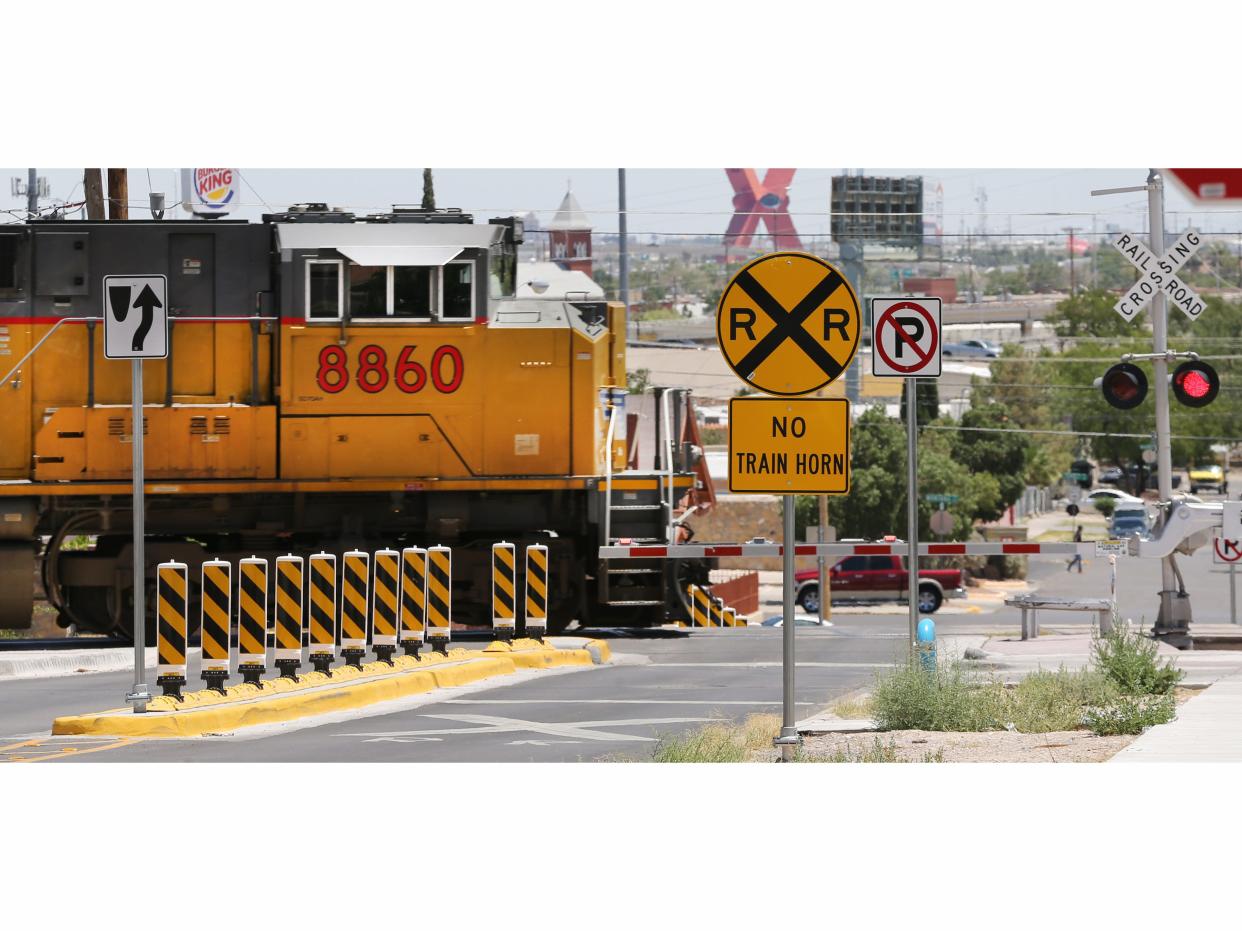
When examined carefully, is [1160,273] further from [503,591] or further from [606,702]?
[503,591]

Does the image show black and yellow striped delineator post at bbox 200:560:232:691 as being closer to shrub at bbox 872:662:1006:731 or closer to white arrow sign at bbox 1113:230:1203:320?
shrub at bbox 872:662:1006:731

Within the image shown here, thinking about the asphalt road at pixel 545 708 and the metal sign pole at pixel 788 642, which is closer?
the metal sign pole at pixel 788 642

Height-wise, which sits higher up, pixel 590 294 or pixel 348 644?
pixel 590 294

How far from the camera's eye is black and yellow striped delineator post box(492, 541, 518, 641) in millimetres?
16203

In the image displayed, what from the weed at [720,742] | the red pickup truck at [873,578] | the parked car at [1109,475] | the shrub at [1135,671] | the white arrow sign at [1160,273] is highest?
the white arrow sign at [1160,273]

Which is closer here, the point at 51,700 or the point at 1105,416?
the point at 51,700

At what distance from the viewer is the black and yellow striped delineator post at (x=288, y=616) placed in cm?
1326

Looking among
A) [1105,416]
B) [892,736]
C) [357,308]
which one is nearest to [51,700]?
[357,308]

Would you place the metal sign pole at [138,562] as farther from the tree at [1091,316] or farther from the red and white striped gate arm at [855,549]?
the tree at [1091,316]

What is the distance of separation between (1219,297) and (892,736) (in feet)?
108

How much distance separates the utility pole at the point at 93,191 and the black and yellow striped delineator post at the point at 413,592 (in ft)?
22.1

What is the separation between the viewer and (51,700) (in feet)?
43.3

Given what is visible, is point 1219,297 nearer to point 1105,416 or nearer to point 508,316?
point 1105,416

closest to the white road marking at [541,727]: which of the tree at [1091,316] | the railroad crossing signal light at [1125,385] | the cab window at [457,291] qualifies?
the railroad crossing signal light at [1125,385]
